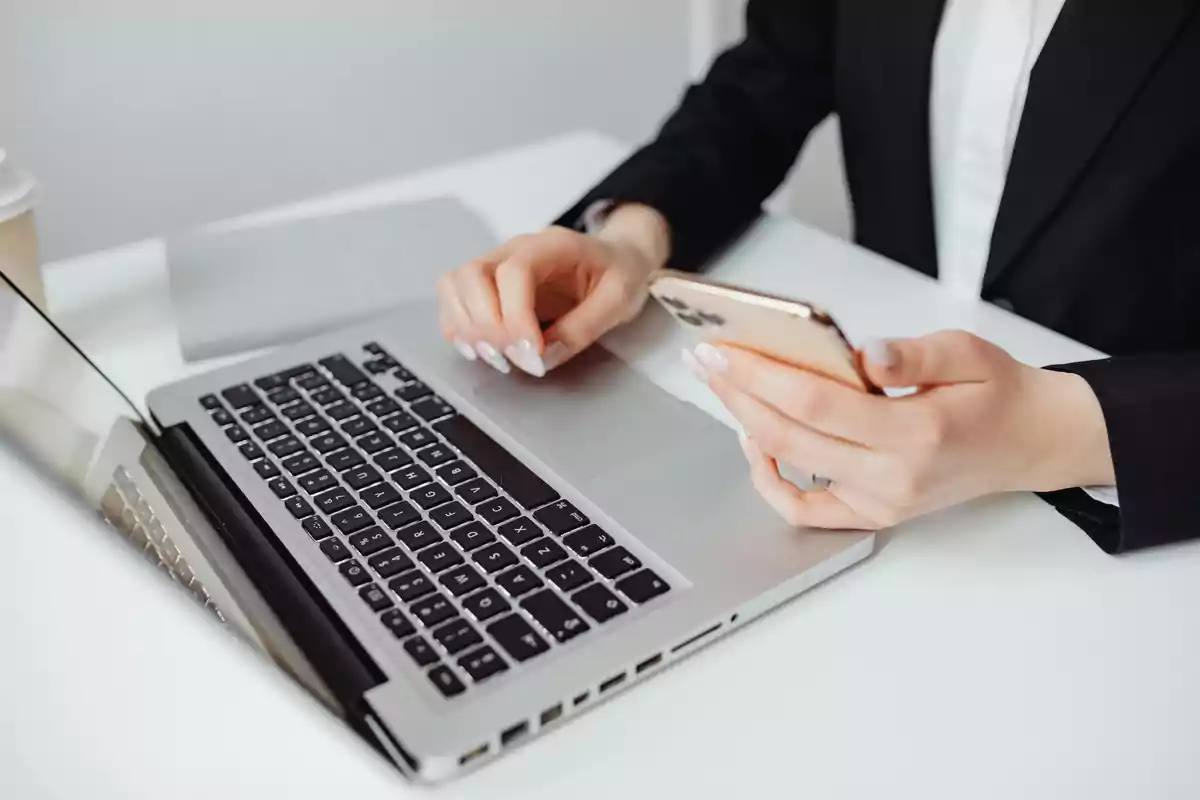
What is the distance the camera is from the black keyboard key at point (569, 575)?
1.40 feet

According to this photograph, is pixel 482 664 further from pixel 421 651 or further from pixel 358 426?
pixel 358 426

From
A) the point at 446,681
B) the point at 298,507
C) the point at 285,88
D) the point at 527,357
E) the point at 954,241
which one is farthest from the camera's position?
the point at 285,88

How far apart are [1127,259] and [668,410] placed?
33 cm

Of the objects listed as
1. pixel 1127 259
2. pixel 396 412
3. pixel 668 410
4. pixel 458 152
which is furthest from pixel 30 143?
pixel 1127 259

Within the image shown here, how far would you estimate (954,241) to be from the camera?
774 millimetres

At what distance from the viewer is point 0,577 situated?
1.53ft

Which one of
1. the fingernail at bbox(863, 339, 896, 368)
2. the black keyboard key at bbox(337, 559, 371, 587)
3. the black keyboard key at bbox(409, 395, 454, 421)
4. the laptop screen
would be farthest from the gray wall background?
the fingernail at bbox(863, 339, 896, 368)

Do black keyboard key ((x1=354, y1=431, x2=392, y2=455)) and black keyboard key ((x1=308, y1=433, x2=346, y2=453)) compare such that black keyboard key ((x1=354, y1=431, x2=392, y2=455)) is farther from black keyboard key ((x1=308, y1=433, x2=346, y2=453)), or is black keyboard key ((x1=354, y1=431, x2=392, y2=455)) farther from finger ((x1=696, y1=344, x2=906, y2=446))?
finger ((x1=696, y1=344, x2=906, y2=446))

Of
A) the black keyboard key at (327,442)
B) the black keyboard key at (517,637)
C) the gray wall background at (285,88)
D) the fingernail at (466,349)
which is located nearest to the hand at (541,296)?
the fingernail at (466,349)

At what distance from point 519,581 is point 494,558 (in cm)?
2

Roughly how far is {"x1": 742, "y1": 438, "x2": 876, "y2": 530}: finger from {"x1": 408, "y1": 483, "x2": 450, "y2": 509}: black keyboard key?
0.49ft

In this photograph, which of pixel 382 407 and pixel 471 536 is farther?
pixel 382 407

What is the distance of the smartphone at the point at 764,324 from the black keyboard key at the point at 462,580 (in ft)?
0.47

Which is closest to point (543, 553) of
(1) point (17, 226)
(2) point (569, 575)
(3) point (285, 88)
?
(2) point (569, 575)
